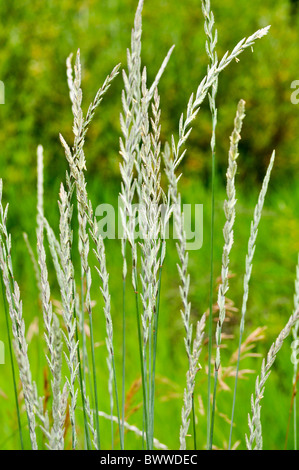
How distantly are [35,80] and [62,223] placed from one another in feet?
12.6

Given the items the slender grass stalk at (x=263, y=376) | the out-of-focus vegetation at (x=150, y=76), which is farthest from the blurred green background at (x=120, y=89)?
the slender grass stalk at (x=263, y=376)

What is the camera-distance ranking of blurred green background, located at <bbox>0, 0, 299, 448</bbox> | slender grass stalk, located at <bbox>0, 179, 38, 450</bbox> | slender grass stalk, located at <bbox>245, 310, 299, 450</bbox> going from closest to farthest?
slender grass stalk, located at <bbox>0, 179, 38, 450</bbox> < slender grass stalk, located at <bbox>245, 310, 299, 450</bbox> < blurred green background, located at <bbox>0, 0, 299, 448</bbox>

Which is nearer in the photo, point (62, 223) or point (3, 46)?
point (62, 223)

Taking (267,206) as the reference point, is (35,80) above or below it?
above

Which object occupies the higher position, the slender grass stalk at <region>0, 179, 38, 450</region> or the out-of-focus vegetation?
the out-of-focus vegetation

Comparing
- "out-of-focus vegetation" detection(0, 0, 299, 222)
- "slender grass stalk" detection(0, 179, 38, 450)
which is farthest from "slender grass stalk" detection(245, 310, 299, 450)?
"out-of-focus vegetation" detection(0, 0, 299, 222)

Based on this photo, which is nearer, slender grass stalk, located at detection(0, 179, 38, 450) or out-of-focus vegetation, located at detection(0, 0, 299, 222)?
slender grass stalk, located at detection(0, 179, 38, 450)

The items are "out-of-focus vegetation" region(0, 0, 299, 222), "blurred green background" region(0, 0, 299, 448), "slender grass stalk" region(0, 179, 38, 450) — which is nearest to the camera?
"slender grass stalk" region(0, 179, 38, 450)

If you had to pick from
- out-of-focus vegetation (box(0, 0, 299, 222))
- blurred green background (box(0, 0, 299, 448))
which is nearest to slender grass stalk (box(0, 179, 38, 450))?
blurred green background (box(0, 0, 299, 448))

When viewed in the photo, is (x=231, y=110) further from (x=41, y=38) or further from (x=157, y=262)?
(x=157, y=262)

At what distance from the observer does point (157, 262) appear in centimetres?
122

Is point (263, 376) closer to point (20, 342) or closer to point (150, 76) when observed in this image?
point (20, 342)

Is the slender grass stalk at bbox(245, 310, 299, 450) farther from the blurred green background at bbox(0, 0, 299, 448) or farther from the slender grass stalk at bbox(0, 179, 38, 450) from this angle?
the blurred green background at bbox(0, 0, 299, 448)
